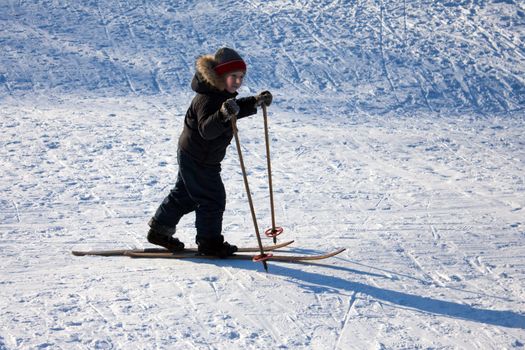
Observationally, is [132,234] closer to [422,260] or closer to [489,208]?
[422,260]

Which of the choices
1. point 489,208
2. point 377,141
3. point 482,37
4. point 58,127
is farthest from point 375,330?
point 482,37

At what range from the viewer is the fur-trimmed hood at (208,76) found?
15.3ft

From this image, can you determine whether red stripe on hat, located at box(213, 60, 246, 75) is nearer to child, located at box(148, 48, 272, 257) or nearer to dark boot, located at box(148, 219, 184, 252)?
child, located at box(148, 48, 272, 257)

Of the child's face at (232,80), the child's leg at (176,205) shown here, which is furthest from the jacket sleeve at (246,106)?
the child's leg at (176,205)

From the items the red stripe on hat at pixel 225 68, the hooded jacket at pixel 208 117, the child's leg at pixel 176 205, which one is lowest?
the child's leg at pixel 176 205

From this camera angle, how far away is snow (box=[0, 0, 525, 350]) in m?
4.12

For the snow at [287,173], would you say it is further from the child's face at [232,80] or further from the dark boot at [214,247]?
the child's face at [232,80]

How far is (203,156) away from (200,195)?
29cm

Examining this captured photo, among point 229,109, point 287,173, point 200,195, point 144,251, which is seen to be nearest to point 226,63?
point 229,109

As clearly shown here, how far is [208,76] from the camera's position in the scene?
466 centimetres

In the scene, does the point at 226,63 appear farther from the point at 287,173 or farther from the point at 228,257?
the point at 287,173

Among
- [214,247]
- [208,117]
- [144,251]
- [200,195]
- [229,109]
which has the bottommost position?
[144,251]

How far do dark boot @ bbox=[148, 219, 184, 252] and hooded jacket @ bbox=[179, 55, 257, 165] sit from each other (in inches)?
25.6

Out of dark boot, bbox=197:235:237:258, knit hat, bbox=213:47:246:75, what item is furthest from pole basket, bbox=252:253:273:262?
knit hat, bbox=213:47:246:75
